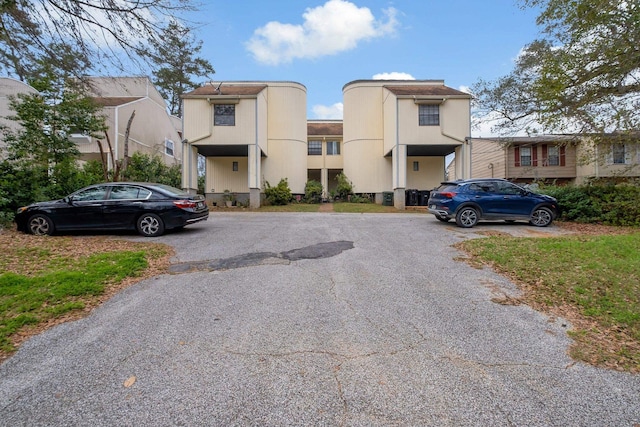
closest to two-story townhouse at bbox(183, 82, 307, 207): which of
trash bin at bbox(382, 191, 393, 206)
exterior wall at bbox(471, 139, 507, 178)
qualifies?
trash bin at bbox(382, 191, 393, 206)

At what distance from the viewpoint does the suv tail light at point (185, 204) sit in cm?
894

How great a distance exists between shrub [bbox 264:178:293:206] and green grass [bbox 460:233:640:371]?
13035 mm

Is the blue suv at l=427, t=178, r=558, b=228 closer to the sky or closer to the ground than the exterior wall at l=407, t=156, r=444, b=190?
closer to the ground

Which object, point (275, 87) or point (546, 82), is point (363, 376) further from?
point (275, 87)

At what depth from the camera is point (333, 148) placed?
972 inches

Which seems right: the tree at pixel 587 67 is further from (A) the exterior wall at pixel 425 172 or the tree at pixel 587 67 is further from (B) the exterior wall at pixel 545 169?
(B) the exterior wall at pixel 545 169

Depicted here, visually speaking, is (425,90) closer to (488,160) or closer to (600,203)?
(488,160)

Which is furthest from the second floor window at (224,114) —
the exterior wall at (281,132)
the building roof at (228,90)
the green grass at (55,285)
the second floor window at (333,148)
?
the green grass at (55,285)

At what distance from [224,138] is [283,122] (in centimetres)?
446

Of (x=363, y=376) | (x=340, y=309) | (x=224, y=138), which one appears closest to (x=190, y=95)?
(x=224, y=138)

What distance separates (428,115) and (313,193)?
321 inches

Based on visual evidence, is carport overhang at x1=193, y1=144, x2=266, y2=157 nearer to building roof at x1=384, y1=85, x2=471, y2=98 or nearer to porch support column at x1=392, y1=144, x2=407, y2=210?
porch support column at x1=392, y1=144, x2=407, y2=210

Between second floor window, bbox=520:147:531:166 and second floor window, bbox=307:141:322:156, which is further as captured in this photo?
second floor window, bbox=520:147:531:166

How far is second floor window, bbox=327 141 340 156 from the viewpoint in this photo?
24.6 metres
